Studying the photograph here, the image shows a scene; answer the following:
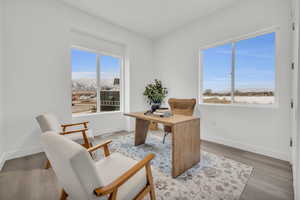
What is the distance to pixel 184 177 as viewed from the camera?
72.2 inches

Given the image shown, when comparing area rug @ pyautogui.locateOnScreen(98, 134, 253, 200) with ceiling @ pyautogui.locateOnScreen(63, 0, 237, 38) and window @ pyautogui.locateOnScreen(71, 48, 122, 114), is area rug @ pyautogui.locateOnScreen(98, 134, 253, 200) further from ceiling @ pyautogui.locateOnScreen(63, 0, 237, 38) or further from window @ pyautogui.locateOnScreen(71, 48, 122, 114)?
ceiling @ pyautogui.locateOnScreen(63, 0, 237, 38)

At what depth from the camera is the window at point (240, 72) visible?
2520mm

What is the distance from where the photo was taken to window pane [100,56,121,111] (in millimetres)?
3779

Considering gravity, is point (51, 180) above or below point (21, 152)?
below

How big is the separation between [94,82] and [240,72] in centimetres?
346

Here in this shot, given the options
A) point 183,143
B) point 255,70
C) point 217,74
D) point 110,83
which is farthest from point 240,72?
point 110,83

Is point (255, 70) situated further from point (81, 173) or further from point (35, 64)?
point (35, 64)

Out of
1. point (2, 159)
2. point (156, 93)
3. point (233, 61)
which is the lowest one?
point (2, 159)

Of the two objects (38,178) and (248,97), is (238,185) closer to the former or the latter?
(248,97)

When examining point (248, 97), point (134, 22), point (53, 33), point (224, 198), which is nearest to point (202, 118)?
point (248, 97)

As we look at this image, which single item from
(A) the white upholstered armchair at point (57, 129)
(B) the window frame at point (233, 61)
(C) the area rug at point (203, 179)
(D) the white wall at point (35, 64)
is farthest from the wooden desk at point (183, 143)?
(D) the white wall at point (35, 64)

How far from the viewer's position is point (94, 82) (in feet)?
11.9

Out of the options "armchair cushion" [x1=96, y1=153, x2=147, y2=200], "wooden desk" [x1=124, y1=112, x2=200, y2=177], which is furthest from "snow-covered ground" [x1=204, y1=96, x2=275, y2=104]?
"armchair cushion" [x1=96, y1=153, x2=147, y2=200]

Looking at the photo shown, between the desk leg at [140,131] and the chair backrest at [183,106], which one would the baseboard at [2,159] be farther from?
the chair backrest at [183,106]
